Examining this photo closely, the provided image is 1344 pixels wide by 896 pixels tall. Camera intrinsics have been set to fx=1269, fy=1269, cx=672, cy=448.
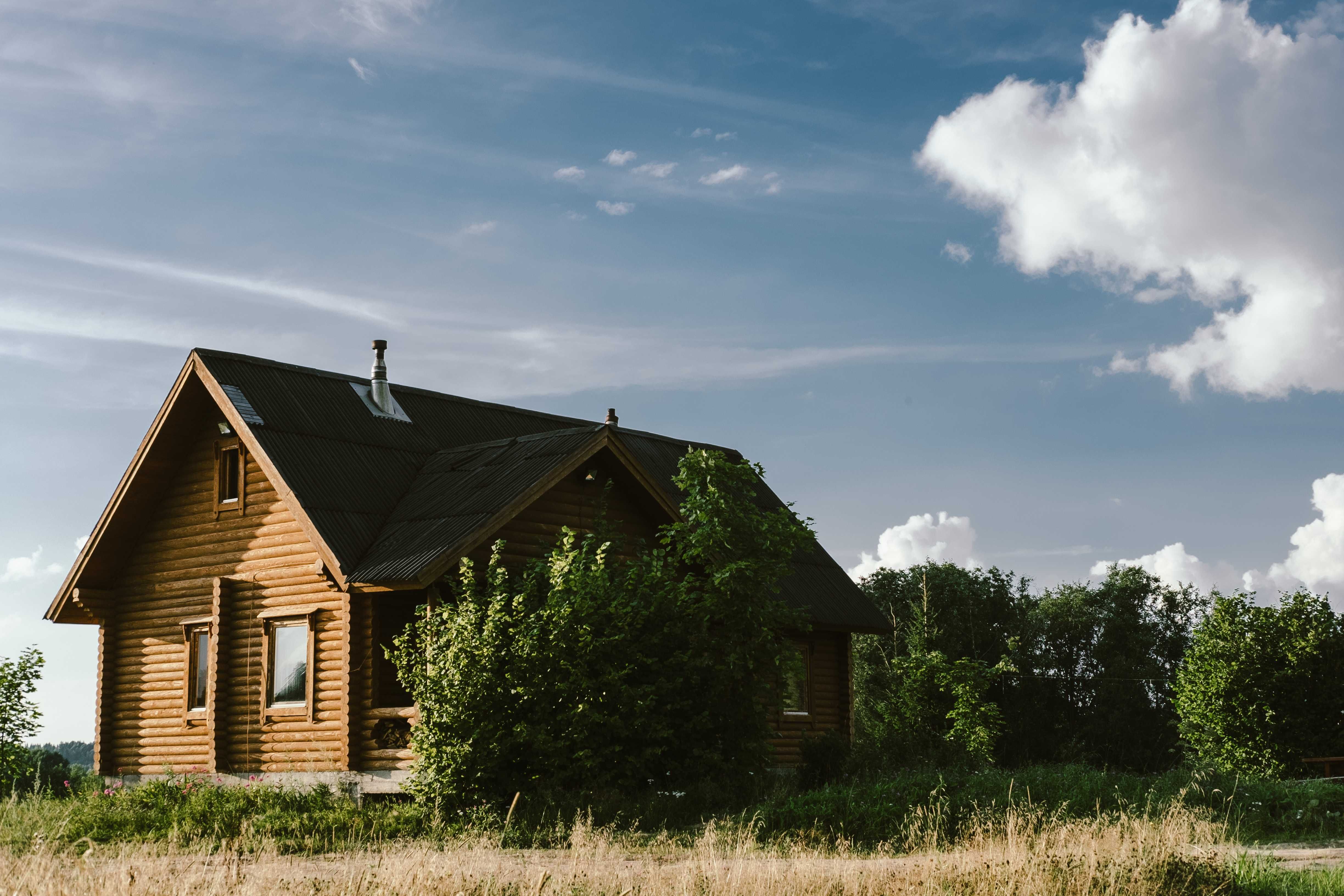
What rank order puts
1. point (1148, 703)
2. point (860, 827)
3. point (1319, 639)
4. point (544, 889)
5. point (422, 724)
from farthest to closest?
point (1148, 703), point (1319, 639), point (422, 724), point (860, 827), point (544, 889)

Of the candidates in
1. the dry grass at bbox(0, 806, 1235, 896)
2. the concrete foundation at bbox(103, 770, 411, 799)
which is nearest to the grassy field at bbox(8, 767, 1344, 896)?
the dry grass at bbox(0, 806, 1235, 896)

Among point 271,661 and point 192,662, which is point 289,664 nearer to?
→ point 271,661

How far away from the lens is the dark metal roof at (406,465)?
1962 centimetres

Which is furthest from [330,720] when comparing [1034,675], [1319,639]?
[1034,675]

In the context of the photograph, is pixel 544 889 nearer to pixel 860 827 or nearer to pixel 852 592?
pixel 860 827

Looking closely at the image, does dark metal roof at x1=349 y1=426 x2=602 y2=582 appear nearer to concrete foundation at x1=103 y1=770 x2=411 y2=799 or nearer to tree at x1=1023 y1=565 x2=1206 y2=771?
concrete foundation at x1=103 y1=770 x2=411 y2=799

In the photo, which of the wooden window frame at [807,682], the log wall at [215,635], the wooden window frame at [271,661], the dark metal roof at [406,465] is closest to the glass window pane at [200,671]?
the log wall at [215,635]

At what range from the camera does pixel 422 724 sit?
17.3 metres

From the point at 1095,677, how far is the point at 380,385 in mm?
35263

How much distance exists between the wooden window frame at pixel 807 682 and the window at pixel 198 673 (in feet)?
37.1

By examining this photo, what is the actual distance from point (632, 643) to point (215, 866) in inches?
Result: 286

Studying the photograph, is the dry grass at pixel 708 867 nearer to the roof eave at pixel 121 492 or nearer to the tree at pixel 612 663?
the tree at pixel 612 663

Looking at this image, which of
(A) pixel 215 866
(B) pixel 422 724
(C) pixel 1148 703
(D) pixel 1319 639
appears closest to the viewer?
(A) pixel 215 866

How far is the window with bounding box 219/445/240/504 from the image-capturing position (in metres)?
23.0
